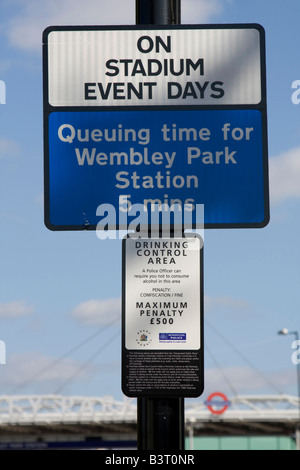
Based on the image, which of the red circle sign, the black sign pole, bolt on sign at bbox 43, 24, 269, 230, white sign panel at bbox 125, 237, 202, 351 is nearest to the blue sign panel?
bolt on sign at bbox 43, 24, 269, 230

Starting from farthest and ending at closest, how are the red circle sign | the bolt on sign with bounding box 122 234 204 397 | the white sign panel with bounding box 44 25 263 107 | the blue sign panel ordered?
1. the red circle sign
2. the white sign panel with bounding box 44 25 263 107
3. the blue sign panel
4. the bolt on sign with bounding box 122 234 204 397

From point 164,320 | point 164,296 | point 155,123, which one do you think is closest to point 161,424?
point 164,320

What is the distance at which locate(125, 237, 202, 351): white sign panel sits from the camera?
4320 millimetres

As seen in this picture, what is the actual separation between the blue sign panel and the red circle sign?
249 feet

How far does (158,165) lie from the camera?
14.8ft

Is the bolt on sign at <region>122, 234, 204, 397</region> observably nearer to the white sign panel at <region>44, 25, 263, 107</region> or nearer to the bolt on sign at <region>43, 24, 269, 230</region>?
the bolt on sign at <region>43, 24, 269, 230</region>

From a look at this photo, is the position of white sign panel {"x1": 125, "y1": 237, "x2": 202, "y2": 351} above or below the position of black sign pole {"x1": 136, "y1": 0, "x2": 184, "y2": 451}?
above

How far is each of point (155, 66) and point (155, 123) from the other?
33cm

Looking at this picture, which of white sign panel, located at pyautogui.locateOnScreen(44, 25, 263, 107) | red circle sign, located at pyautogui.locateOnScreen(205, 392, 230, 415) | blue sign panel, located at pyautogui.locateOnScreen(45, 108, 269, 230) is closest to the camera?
blue sign panel, located at pyautogui.locateOnScreen(45, 108, 269, 230)

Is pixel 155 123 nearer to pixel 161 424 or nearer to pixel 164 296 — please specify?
pixel 164 296

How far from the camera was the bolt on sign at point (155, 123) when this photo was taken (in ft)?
14.8

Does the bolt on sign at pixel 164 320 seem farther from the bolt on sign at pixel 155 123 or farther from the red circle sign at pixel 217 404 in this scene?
the red circle sign at pixel 217 404

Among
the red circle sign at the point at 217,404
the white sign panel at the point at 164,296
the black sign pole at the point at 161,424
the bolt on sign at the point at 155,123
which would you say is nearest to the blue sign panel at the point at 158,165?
the bolt on sign at the point at 155,123
